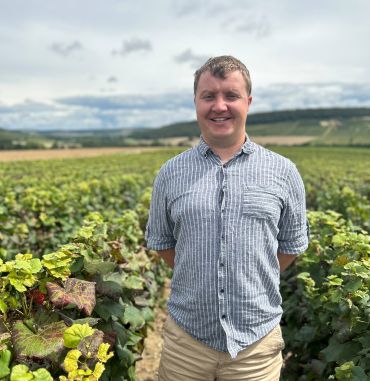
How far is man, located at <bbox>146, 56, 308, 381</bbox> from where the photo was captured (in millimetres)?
2361

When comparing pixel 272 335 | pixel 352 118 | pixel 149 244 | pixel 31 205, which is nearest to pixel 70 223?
pixel 31 205

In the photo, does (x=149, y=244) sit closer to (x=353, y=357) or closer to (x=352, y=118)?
(x=353, y=357)

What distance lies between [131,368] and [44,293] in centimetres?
121

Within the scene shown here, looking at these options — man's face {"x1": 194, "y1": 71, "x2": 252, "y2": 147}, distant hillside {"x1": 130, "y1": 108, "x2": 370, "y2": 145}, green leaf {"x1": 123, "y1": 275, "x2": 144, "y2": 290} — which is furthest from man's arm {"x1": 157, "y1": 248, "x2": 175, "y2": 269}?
distant hillside {"x1": 130, "y1": 108, "x2": 370, "y2": 145}

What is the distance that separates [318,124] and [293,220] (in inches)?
4822

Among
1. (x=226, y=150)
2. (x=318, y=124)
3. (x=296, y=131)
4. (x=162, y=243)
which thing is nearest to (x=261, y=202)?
(x=226, y=150)

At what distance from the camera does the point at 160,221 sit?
2.63m

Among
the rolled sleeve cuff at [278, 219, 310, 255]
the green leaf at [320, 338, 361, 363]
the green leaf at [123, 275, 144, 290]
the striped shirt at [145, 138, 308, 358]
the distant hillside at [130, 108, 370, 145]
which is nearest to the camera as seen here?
the striped shirt at [145, 138, 308, 358]

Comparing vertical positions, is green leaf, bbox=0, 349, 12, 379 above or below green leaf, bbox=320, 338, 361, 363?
above

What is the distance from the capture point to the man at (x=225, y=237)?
2361 mm

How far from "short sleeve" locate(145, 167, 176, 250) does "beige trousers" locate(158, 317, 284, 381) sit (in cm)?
44

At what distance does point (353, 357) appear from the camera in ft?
8.93

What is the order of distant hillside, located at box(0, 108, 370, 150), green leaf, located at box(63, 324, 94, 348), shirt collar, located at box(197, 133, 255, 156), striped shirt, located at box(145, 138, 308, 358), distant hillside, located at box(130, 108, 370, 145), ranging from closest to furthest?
green leaf, located at box(63, 324, 94, 348), striped shirt, located at box(145, 138, 308, 358), shirt collar, located at box(197, 133, 255, 156), distant hillside, located at box(0, 108, 370, 150), distant hillside, located at box(130, 108, 370, 145)

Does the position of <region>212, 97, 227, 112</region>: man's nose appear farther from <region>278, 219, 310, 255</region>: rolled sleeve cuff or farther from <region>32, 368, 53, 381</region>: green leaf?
<region>32, 368, 53, 381</region>: green leaf
